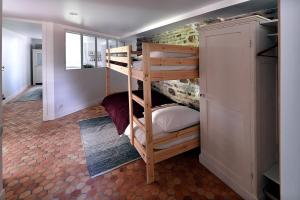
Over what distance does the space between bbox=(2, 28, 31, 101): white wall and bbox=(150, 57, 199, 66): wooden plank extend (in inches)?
204

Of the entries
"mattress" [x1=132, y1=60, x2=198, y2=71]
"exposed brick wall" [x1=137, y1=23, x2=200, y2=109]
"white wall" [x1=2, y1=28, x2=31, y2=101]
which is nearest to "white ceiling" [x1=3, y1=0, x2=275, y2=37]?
"exposed brick wall" [x1=137, y1=23, x2=200, y2=109]

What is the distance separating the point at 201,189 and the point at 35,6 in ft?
10.7

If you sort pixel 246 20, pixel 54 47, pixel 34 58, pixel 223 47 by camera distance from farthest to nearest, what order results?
pixel 34 58
pixel 54 47
pixel 223 47
pixel 246 20

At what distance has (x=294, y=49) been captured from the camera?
0.66 meters

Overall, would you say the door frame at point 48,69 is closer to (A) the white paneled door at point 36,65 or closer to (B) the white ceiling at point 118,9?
(B) the white ceiling at point 118,9

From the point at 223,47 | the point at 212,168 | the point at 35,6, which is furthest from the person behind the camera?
the point at 35,6

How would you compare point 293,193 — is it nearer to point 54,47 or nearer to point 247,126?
point 247,126

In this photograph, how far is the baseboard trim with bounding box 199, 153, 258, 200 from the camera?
1748 mm

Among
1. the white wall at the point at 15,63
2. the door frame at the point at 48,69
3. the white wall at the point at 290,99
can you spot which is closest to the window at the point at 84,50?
the door frame at the point at 48,69

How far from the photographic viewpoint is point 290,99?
2.26ft

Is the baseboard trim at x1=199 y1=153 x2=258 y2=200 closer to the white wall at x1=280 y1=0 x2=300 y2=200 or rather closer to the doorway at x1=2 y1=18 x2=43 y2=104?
the white wall at x1=280 y1=0 x2=300 y2=200

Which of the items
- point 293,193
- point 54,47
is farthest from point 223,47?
point 54,47

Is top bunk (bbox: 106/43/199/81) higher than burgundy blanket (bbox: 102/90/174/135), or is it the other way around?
top bunk (bbox: 106/43/199/81)

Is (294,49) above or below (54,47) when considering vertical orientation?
below
